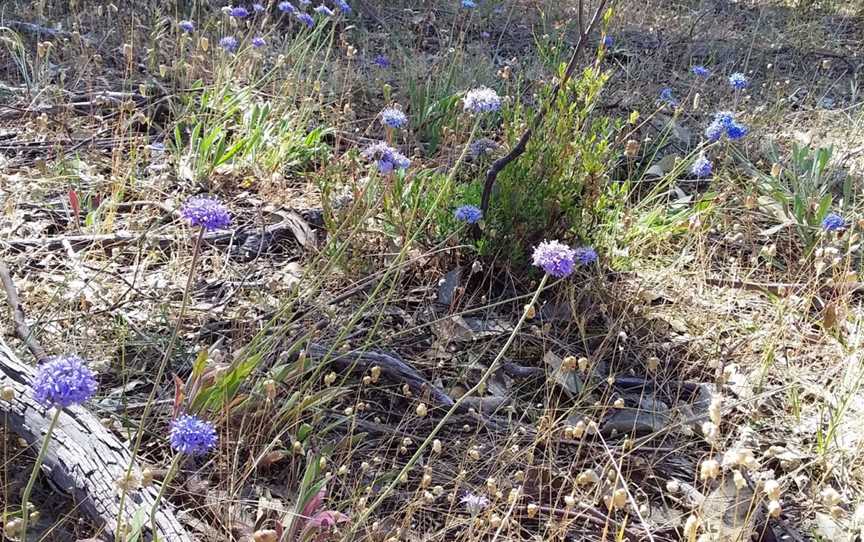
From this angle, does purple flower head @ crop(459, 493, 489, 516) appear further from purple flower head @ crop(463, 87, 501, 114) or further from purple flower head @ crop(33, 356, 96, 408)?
purple flower head @ crop(463, 87, 501, 114)

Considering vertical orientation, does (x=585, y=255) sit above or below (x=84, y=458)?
above

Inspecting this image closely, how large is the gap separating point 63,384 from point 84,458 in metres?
0.50

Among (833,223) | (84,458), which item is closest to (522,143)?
(833,223)

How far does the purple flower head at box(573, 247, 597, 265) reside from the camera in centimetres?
246

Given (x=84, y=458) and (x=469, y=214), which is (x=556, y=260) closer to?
(x=469, y=214)

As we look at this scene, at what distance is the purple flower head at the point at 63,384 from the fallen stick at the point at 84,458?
41cm

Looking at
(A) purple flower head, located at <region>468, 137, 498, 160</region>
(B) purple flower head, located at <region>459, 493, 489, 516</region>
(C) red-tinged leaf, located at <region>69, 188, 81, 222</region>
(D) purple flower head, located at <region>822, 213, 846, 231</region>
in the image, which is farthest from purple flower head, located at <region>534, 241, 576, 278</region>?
(C) red-tinged leaf, located at <region>69, 188, 81, 222</region>

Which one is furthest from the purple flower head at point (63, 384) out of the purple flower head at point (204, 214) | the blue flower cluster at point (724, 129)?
the blue flower cluster at point (724, 129)

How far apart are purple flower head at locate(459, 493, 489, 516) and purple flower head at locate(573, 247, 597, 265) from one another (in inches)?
36.6

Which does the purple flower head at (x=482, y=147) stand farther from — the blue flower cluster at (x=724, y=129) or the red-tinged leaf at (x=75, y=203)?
the red-tinged leaf at (x=75, y=203)

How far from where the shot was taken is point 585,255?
8.11 feet

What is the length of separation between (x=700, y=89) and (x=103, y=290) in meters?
3.38

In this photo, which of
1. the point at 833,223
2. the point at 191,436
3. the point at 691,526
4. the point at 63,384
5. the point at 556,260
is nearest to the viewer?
the point at 63,384

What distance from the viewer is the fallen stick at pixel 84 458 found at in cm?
146
